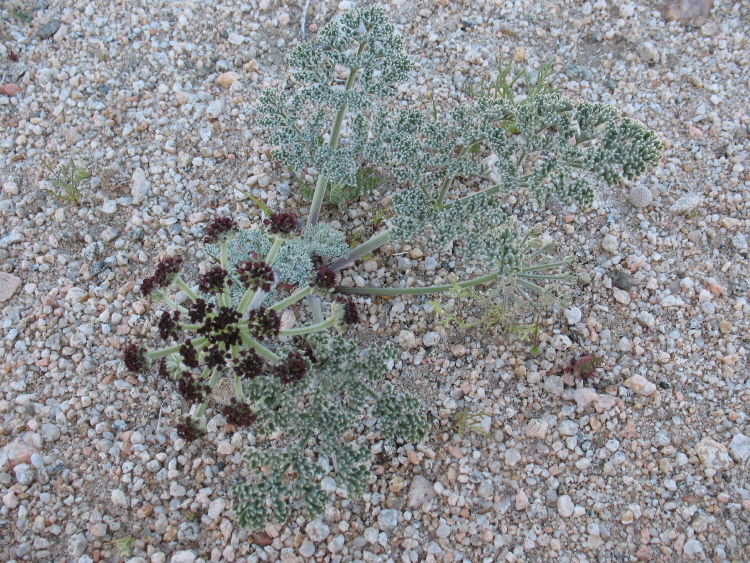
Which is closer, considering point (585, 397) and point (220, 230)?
point (220, 230)

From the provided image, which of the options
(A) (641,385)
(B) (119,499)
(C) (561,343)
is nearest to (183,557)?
(B) (119,499)

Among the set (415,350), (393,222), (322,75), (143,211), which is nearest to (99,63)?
(143,211)

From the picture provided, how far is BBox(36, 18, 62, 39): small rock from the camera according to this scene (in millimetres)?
4852

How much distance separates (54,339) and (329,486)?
1.83 m

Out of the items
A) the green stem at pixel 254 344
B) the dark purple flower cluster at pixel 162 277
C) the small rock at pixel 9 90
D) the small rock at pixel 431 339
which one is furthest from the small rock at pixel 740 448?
the small rock at pixel 9 90

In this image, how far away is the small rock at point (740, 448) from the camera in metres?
3.14

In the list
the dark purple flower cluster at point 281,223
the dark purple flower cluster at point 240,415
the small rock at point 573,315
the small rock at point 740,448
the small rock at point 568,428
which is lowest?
the small rock at point 740,448

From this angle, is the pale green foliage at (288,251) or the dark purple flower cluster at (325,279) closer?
the dark purple flower cluster at (325,279)

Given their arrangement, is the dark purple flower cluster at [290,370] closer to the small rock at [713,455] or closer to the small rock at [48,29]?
the small rock at [713,455]

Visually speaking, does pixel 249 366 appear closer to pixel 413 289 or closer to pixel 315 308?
pixel 315 308

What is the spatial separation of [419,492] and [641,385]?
54.6 inches

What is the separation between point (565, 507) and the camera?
302cm

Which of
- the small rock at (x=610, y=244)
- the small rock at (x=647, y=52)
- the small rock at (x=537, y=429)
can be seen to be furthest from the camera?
the small rock at (x=647, y=52)

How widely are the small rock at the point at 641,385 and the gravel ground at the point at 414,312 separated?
10 millimetres
